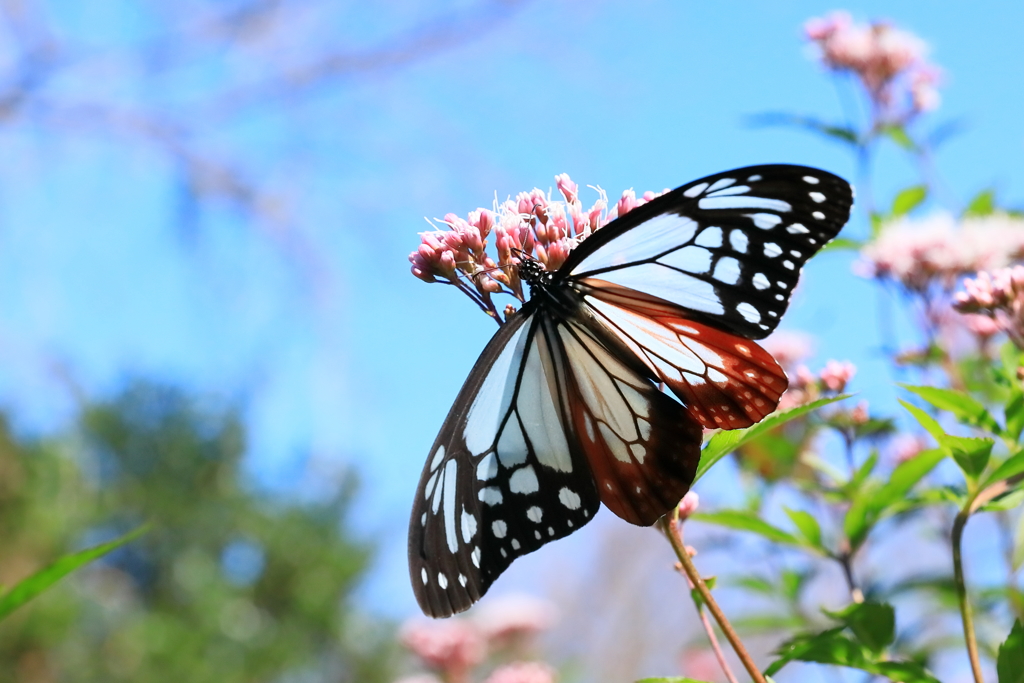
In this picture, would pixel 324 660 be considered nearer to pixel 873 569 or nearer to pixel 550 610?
pixel 550 610

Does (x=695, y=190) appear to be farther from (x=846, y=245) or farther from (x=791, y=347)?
(x=791, y=347)

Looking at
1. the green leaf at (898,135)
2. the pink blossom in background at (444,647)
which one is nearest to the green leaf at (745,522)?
the green leaf at (898,135)

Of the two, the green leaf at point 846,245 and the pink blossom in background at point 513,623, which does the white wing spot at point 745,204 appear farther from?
the pink blossom in background at point 513,623

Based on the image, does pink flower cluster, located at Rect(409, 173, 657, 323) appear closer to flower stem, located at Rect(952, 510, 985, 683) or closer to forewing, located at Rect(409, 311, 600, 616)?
forewing, located at Rect(409, 311, 600, 616)

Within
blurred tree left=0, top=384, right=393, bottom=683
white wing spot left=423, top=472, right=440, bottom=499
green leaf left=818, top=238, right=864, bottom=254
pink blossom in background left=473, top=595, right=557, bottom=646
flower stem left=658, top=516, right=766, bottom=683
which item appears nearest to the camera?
flower stem left=658, top=516, right=766, bottom=683

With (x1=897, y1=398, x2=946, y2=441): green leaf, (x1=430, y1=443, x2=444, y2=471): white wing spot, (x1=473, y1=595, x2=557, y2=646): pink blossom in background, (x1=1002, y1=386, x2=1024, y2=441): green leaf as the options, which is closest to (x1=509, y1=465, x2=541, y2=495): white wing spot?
(x1=430, y1=443, x2=444, y2=471): white wing spot

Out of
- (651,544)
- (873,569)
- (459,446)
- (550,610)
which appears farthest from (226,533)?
(459,446)
